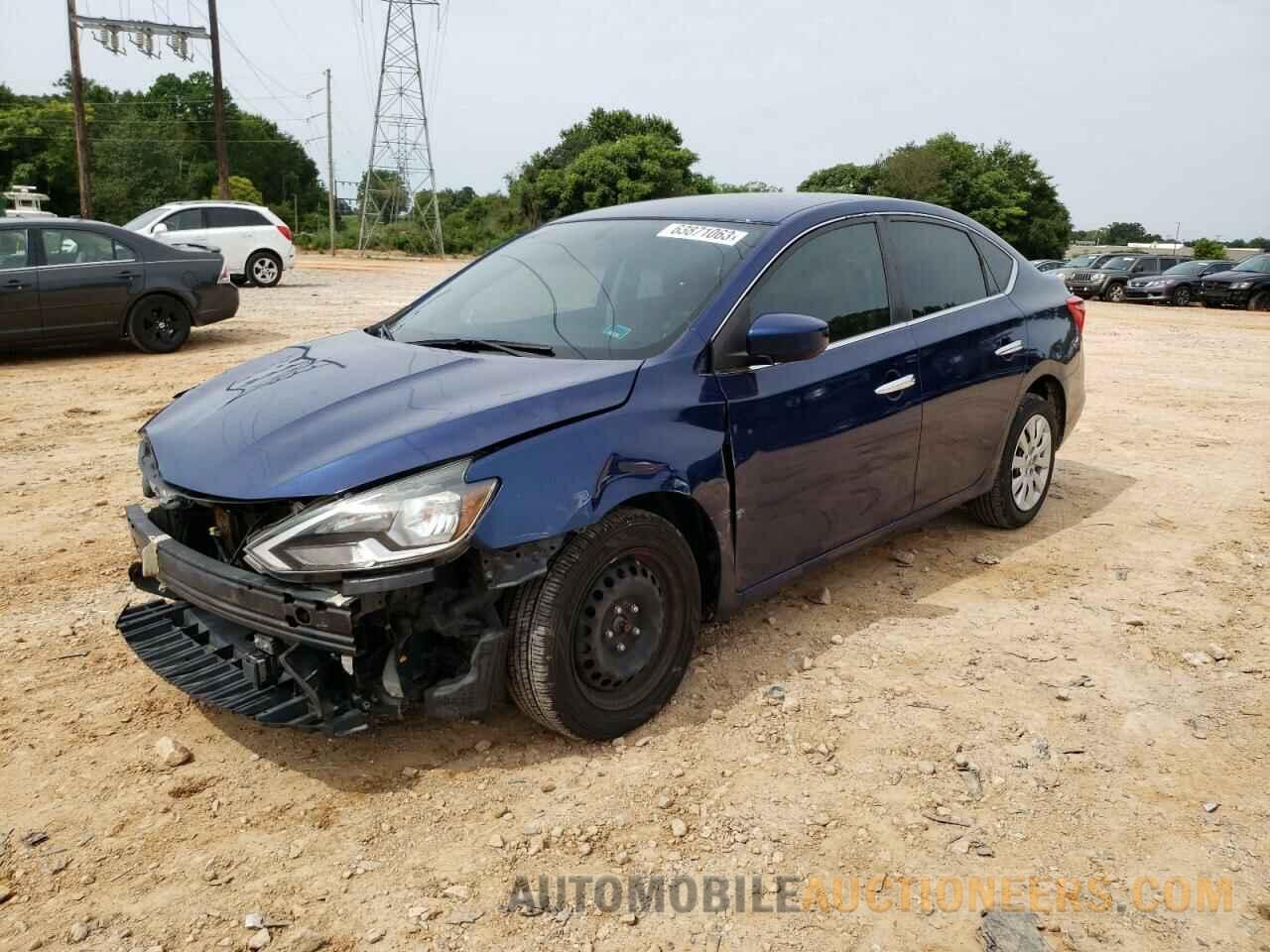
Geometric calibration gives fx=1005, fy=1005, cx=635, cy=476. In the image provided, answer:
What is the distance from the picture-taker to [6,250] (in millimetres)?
9766

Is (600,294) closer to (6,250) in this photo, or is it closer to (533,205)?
(6,250)

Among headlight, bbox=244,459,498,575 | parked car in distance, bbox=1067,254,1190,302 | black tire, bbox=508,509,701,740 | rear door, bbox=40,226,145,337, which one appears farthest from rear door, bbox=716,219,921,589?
parked car in distance, bbox=1067,254,1190,302

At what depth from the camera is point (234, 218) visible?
17750 millimetres

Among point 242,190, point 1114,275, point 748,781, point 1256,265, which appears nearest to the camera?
point 748,781

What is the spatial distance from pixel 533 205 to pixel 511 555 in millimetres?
52271

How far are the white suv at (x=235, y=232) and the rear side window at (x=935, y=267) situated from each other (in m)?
14.6

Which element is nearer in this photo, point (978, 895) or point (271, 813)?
point (978, 895)

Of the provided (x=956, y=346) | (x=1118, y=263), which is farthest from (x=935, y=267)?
(x=1118, y=263)

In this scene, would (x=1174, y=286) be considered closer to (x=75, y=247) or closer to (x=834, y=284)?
(x=75, y=247)

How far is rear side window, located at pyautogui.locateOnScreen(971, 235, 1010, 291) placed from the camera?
4934 millimetres

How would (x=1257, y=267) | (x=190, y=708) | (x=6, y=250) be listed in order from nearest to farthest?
1. (x=190, y=708)
2. (x=6, y=250)
3. (x=1257, y=267)

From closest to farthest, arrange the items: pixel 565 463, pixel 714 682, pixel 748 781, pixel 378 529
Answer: pixel 378 529
pixel 565 463
pixel 748 781
pixel 714 682

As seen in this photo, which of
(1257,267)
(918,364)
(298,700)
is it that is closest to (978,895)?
(298,700)

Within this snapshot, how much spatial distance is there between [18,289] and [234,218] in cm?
851
